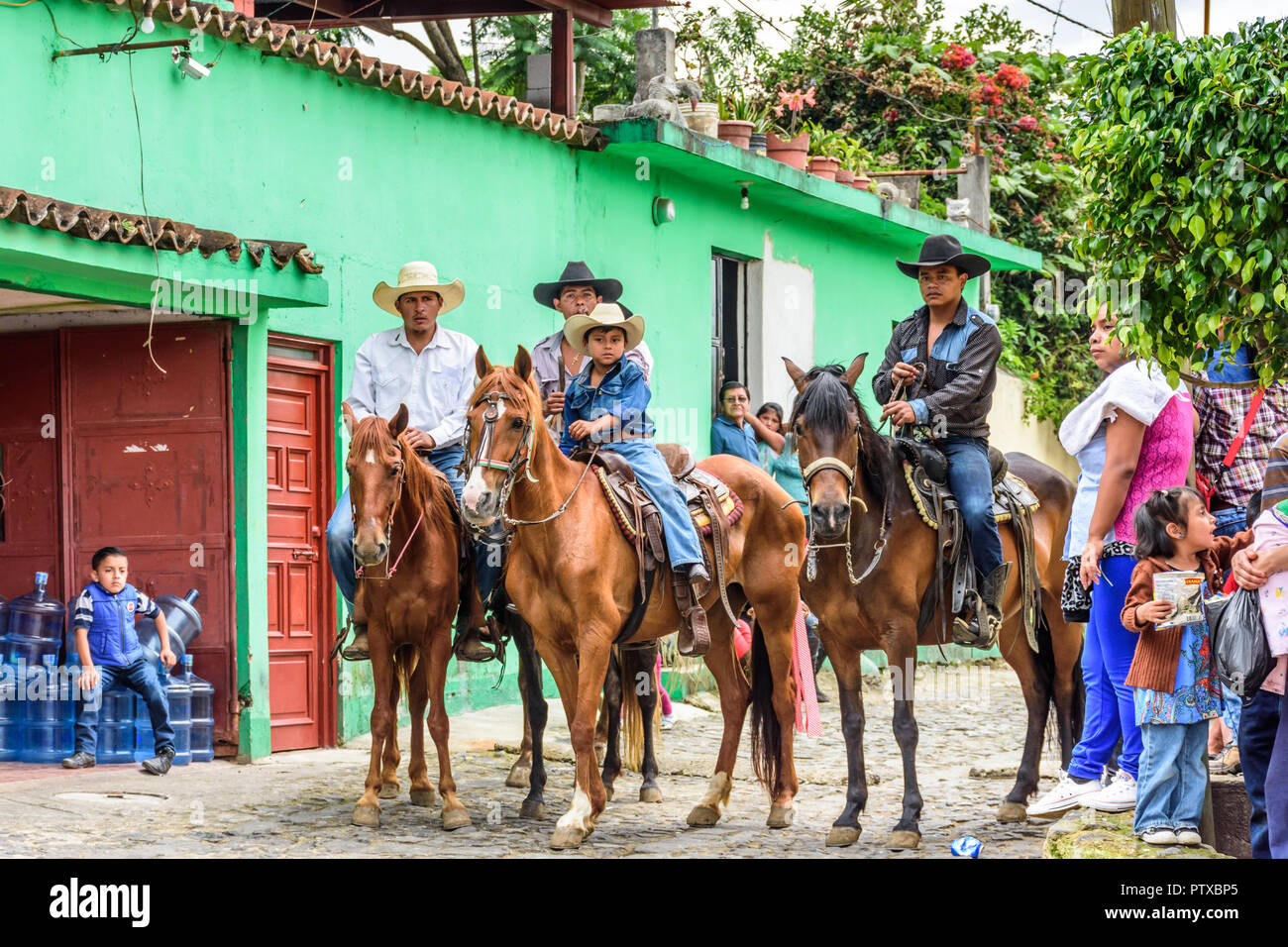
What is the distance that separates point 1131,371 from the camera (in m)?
7.08

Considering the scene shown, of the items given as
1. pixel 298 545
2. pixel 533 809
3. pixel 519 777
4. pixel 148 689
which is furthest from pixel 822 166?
pixel 533 809

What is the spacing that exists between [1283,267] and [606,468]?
3.68 meters

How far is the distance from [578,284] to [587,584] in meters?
2.91

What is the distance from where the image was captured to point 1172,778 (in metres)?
6.24

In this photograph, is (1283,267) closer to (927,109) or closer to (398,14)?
(398,14)

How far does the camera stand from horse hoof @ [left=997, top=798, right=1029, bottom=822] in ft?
27.0

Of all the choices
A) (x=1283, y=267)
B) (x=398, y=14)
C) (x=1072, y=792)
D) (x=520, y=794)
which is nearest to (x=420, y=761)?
(x=520, y=794)

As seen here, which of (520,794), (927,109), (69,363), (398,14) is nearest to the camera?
(520,794)

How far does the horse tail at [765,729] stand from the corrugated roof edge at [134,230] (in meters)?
3.97

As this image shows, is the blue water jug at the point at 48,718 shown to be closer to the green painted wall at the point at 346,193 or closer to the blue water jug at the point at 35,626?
the blue water jug at the point at 35,626

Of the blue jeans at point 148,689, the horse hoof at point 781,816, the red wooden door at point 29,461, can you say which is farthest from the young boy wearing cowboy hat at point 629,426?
the red wooden door at point 29,461

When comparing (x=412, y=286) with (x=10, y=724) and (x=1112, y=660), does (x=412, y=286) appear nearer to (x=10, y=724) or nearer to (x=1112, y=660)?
(x=10, y=724)

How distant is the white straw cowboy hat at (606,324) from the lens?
8.15m

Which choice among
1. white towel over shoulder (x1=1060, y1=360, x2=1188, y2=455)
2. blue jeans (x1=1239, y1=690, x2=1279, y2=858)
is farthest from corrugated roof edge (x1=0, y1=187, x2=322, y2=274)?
blue jeans (x1=1239, y1=690, x2=1279, y2=858)
